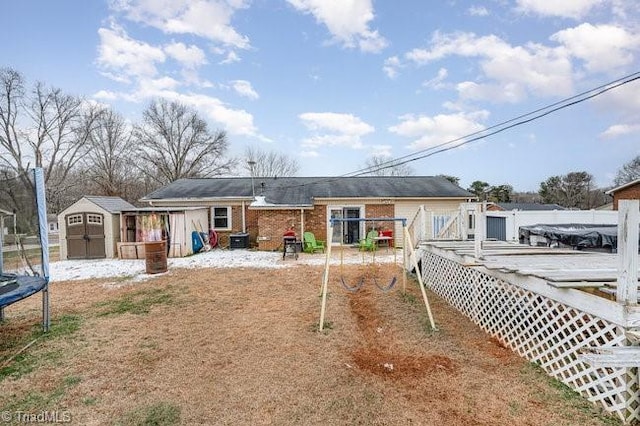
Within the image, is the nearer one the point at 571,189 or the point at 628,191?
the point at 628,191

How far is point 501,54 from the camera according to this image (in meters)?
10.8

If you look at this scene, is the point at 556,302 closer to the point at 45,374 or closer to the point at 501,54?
the point at 45,374

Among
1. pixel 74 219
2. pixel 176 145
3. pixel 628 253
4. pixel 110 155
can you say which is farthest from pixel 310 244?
pixel 110 155

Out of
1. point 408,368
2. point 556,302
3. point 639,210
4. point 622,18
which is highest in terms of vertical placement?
point 622,18

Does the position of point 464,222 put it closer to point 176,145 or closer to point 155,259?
point 155,259

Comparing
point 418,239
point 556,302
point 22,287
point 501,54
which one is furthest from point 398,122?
point 22,287

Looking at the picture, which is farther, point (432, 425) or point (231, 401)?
point (231, 401)

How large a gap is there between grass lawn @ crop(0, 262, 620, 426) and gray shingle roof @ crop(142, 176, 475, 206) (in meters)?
8.91

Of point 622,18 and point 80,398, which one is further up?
point 622,18

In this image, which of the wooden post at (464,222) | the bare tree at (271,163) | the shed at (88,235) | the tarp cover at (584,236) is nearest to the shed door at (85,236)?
the shed at (88,235)

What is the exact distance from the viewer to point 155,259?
1006 cm

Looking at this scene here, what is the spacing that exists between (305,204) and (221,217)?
14.9ft

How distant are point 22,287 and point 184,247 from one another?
27.4ft

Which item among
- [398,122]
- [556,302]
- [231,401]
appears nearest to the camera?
[231,401]
